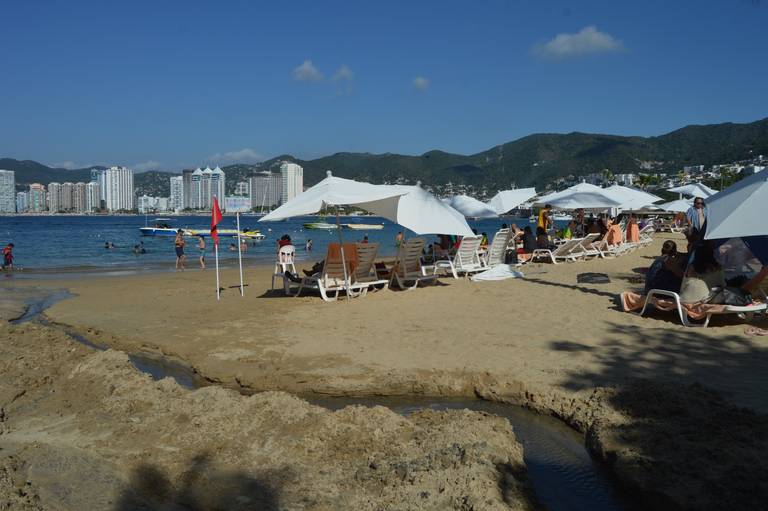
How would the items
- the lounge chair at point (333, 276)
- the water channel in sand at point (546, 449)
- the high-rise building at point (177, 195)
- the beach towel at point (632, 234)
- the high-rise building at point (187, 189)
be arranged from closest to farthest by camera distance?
the water channel in sand at point (546, 449)
the lounge chair at point (333, 276)
the beach towel at point (632, 234)
the high-rise building at point (187, 189)
the high-rise building at point (177, 195)

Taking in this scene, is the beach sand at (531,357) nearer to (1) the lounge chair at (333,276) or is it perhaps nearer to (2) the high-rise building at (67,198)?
(1) the lounge chair at (333,276)

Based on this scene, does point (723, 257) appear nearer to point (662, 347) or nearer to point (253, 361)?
point (662, 347)

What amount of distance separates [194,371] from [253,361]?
1.95ft

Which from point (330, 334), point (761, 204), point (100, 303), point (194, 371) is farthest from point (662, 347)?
point (100, 303)

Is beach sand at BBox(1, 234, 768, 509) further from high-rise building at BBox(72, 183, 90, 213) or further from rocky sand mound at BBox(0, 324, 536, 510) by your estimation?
high-rise building at BBox(72, 183, 90, 213)

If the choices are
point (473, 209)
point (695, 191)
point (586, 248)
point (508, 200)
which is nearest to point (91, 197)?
point (695, 191)

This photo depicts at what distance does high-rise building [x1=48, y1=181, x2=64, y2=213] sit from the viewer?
164 m

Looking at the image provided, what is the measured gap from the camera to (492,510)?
9.70 feet

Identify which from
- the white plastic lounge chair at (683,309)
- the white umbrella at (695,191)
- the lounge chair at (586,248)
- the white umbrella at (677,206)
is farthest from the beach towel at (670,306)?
the white umbrella at (677,206)

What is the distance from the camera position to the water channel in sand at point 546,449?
354 cm

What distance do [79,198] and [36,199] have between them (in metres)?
10.9

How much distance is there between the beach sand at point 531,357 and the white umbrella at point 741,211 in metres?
1.14

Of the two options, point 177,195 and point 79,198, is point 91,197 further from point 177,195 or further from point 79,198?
point 177,195

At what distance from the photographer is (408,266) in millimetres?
10914
